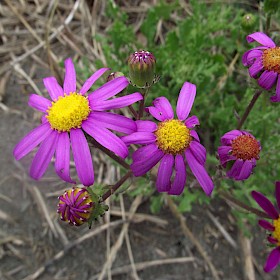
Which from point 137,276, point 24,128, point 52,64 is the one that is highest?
point 52,64

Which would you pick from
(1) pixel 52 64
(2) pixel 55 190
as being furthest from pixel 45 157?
(1) pixel 52 64

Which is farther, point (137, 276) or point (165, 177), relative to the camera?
point (137, 276)

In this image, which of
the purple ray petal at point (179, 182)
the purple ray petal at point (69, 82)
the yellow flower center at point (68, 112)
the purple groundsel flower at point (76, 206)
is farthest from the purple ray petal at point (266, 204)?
the purple ray petal at point (69, 82)

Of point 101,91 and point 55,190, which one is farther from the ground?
point 101,91

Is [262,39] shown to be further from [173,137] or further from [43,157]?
[43,157]

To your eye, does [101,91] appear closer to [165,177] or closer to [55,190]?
[165,177]

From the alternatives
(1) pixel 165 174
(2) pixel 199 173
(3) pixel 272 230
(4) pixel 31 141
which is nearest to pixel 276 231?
(3) pixel 272 230
